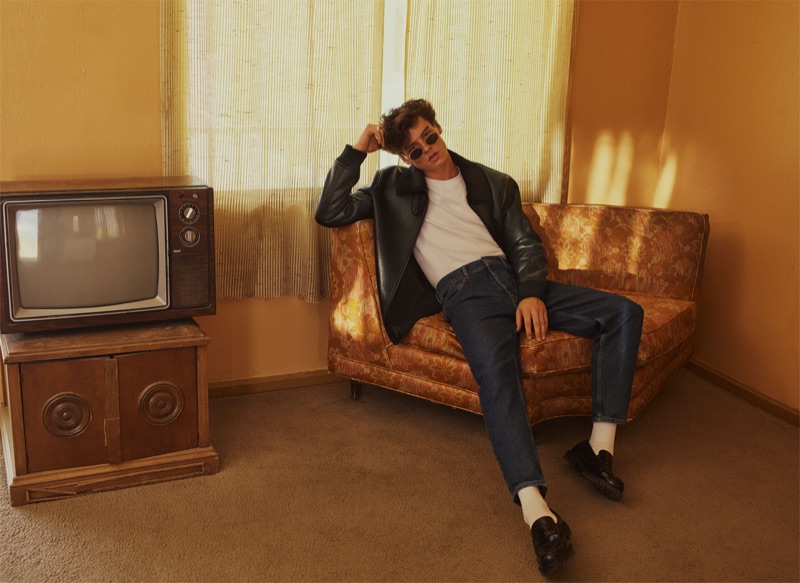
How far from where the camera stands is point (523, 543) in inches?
80.0

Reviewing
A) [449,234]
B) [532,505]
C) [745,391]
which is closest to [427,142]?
[449,234]

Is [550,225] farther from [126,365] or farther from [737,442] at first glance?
[126,365]

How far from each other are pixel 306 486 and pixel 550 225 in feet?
4.73

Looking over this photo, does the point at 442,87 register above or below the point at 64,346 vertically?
above

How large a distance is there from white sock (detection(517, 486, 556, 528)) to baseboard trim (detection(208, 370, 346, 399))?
121 cm

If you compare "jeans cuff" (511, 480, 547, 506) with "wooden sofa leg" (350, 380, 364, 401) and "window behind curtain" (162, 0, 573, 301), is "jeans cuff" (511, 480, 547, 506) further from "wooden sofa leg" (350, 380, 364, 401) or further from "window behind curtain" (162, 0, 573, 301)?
"window behind curtain" (162, 0, 573, 301)

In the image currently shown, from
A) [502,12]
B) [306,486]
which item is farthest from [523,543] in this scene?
[502,12]

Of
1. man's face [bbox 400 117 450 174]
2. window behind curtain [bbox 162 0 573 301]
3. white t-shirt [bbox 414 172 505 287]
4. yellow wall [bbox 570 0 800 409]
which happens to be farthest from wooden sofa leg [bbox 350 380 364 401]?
yellow wall [bbox 570 0 800 409]

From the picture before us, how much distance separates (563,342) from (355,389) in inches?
33.0

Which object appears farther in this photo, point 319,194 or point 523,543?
point 319,194

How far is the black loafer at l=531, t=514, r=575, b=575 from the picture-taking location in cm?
186

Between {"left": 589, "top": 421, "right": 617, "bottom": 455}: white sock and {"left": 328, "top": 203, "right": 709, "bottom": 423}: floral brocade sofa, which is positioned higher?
{"left": 328, "top": 203, "right": 709, "bottom": 423}: floral brocade sofa

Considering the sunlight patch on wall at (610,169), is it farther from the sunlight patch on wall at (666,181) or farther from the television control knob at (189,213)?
the television control knob at (189,213)

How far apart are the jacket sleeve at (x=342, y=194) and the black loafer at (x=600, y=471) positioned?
3.42ft
